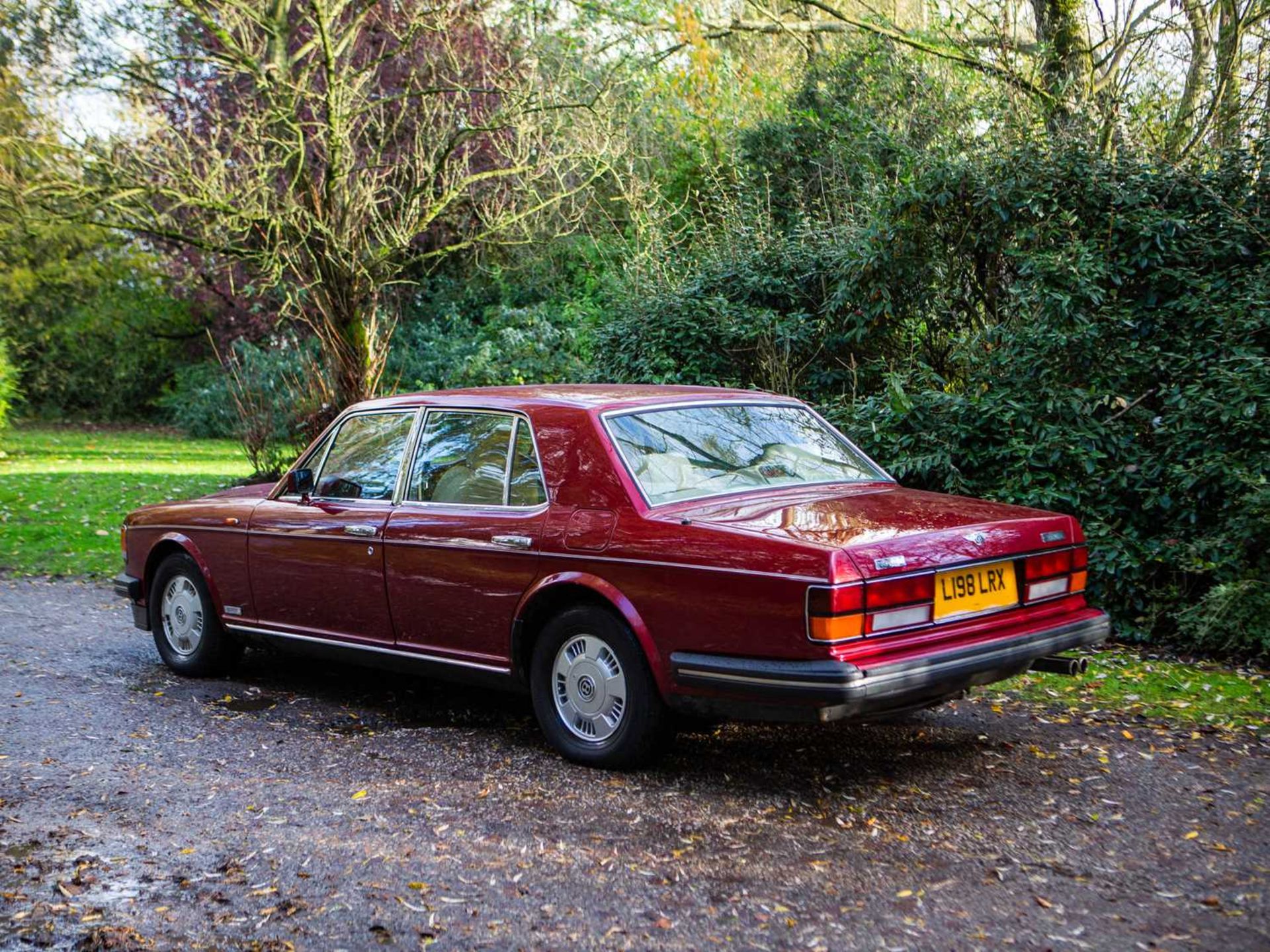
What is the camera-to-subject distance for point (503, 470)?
575cm

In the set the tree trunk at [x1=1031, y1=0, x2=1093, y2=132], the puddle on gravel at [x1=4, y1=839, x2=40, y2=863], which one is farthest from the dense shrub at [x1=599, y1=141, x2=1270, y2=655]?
the puddle on gravel at [x1=4, y1=839, x2=40, y2=863]

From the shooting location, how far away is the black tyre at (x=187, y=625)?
7.12 metres

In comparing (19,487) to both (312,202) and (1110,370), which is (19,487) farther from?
(1110,370)

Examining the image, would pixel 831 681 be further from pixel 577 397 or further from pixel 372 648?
pixel 372 648

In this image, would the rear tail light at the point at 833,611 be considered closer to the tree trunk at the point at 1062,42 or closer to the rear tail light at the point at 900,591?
the rear tail light at the point at 900,591

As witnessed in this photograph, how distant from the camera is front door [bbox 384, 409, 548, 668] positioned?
5520 millimetres

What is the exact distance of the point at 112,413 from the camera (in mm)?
28594

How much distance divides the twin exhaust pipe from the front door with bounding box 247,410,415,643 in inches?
117

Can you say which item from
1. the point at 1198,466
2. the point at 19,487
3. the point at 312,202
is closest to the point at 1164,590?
the point at 1198,466

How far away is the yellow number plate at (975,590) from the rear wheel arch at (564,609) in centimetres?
112

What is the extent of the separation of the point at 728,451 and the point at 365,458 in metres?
1.98

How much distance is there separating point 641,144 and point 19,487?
1134 cm

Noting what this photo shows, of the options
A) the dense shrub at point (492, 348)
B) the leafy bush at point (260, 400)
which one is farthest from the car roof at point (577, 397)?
the dense shrub at point (492, 348)

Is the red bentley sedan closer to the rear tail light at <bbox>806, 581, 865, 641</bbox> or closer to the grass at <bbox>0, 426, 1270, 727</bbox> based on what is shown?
the rear tail light at <bbox>806, 581, 865, 641</bbox>
